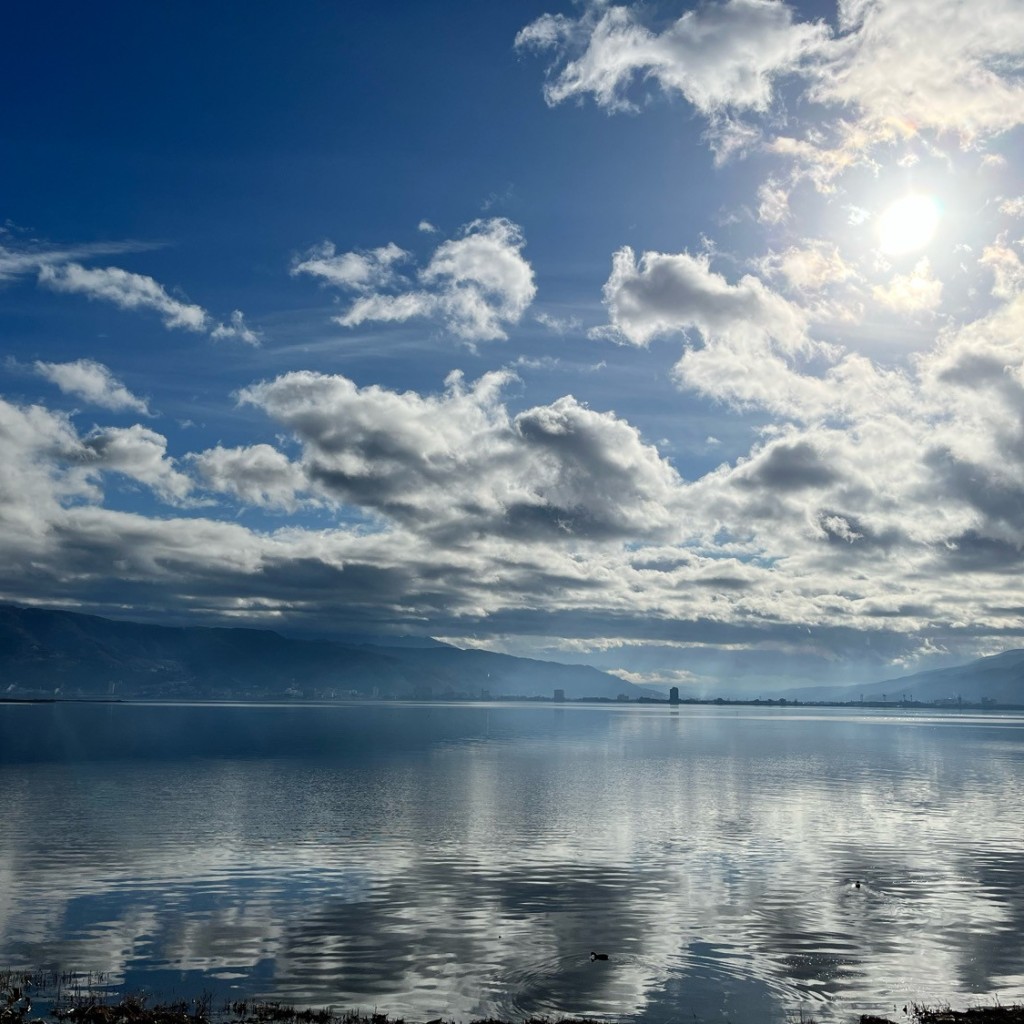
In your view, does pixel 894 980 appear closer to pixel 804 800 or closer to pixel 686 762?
pixel 804 800

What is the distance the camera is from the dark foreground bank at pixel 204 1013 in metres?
35.8

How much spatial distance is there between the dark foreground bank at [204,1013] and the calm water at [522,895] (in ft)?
5.15

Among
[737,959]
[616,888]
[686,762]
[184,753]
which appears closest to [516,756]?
[686,762]

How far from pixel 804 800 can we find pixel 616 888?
57616 millimetres

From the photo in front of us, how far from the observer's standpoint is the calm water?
4172 centimetres

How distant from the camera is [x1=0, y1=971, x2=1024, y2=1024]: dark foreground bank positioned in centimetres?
3581

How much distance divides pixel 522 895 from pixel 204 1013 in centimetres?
2543

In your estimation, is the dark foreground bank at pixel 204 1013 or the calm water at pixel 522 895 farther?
the calm water at pixel 522 895

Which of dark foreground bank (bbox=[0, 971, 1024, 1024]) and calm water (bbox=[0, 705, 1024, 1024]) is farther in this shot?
calm water (bbox=[0, 705, 1024, 1024])

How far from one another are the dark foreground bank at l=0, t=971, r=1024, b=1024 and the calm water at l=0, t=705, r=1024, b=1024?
61.7 inches

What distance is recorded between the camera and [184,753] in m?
181

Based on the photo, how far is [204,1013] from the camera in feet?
121

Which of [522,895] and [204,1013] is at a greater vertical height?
[204,1013]

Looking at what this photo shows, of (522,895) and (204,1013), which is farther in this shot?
(522,895)
